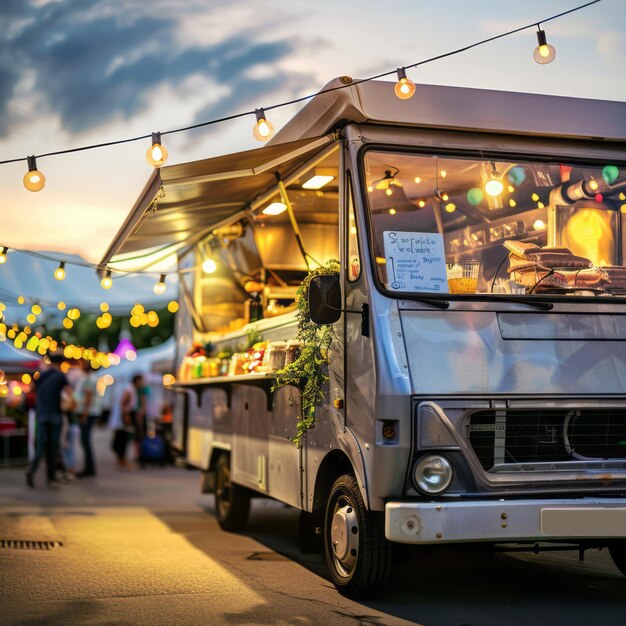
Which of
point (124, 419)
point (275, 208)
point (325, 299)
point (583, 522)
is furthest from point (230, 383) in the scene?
point (124, 419)

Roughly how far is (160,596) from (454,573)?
7.37 feet

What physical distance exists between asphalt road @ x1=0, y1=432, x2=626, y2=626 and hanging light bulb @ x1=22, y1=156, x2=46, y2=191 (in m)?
2.85

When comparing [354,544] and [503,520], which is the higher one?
[503,520]

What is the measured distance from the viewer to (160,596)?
6660 mm

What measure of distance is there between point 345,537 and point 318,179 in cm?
258

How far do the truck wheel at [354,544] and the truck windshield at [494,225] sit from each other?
4.31 feet

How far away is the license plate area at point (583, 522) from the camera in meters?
5.73

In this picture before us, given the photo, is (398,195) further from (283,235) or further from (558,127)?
(283,235)

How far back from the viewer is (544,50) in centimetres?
796

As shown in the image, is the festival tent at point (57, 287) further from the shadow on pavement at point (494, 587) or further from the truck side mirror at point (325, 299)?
the truck side mirror at point (325, 299)

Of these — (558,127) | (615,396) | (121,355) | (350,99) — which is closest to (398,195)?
(350,99)

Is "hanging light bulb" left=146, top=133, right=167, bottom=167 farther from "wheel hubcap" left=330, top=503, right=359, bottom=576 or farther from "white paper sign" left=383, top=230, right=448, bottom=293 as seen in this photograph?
"wheel hubcap" left=330, top=503, right=359, bottom=576

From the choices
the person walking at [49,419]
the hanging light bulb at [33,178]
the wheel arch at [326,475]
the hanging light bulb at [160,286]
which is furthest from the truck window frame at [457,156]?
the person walking at [49,419]

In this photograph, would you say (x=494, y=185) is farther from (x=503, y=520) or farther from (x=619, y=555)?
(x=619, y=555)
